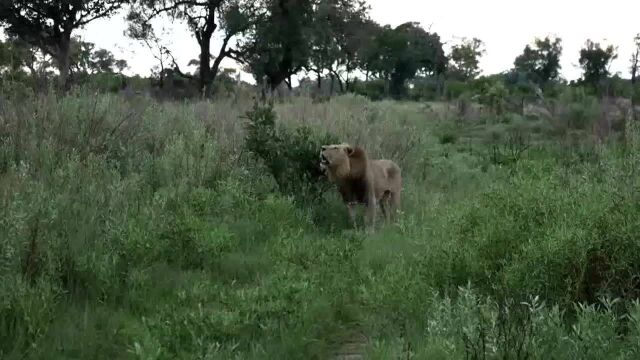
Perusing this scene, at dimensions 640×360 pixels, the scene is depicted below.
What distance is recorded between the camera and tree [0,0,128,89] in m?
29.3

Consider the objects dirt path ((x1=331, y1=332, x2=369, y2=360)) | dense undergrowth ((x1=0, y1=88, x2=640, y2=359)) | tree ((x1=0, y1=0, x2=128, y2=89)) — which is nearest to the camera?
dense undergrowth ((x1=0, y1=88, x2=640, y2=359))

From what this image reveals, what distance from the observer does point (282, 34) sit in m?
30.6

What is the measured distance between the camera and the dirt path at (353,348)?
3914mm

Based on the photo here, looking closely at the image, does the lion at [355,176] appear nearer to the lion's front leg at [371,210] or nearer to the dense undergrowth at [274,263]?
the lion's front leg at [371,210]

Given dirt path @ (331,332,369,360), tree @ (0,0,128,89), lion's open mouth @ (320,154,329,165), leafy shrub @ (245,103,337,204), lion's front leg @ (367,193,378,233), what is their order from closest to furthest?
dirt path @ (331,332,369,360)
lion's open mouth @ (320,154,329,165)
lion's front leg @ (367,193,378,233)
leafy shrub @ (245,103,337,204)
tree @ (0,0,128,89)

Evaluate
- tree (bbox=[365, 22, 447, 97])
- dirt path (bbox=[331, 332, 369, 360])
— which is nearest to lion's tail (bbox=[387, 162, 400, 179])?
dirt path (bbox=[331, 332, 369, 360])

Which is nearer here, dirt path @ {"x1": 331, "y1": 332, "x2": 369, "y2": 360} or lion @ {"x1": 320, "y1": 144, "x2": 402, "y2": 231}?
dirt path @ {"x1": 331, "y1": 332, "x2": 369, "y2": 360}

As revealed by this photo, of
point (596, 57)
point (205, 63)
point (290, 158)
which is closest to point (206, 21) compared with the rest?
point (205, 63)

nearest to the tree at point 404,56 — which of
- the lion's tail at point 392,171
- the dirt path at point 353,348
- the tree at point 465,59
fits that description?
the tree at point 465,59

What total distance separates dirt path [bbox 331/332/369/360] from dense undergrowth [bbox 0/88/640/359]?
0.08 meters

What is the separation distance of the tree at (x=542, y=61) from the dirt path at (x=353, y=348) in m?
70.2

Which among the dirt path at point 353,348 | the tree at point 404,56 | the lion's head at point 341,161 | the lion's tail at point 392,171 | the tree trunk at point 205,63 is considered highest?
the tree at point 404,56

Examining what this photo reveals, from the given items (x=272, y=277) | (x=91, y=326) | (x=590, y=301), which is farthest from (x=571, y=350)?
(x=91, y=326)

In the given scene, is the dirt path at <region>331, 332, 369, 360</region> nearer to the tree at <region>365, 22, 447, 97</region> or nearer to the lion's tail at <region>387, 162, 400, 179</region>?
the lion's tail at <region>387, 162, 400, 179</region>
